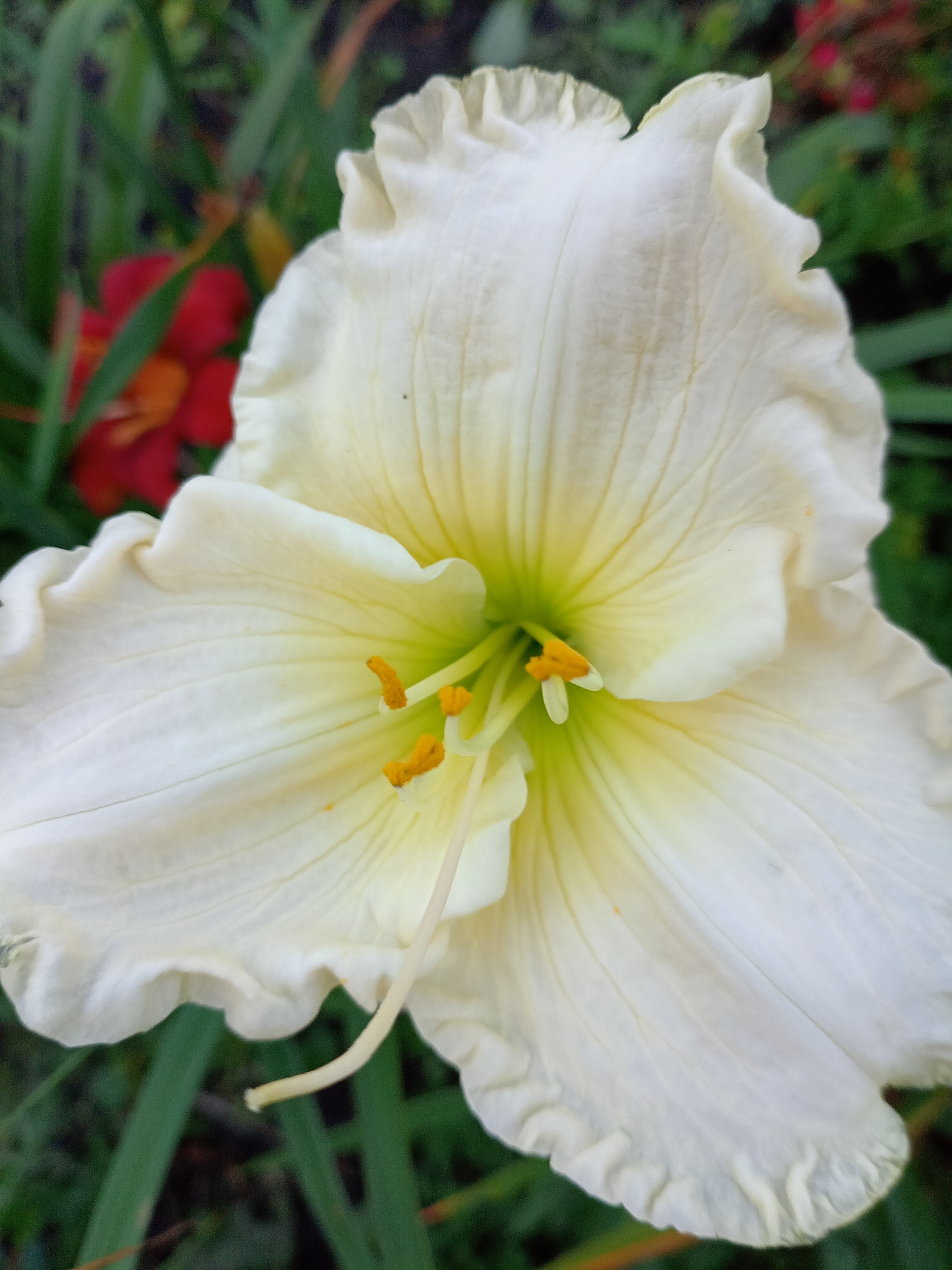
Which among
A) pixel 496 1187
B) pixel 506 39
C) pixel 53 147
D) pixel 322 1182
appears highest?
pixel 506 39

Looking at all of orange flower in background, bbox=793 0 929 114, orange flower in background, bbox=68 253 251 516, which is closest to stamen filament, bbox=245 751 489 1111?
orange flower in background, bbox=68 253 251 516

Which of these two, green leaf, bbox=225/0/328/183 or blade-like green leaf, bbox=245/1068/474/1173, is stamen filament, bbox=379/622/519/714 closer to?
blade-like green leaf, bbox=245/1068/474/1173

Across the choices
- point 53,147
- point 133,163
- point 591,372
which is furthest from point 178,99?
point 591,372

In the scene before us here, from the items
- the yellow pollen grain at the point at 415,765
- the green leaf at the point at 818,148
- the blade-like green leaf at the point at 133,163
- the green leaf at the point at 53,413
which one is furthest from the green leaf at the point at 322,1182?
the green leaf at the point at 818,148

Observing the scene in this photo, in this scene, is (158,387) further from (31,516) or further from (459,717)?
(459,717)

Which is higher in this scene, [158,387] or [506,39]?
[506,39]

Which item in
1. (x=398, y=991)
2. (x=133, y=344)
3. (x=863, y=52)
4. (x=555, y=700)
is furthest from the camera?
(x=863, y=52)

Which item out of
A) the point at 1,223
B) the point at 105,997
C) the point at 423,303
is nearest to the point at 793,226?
the point at 423,303

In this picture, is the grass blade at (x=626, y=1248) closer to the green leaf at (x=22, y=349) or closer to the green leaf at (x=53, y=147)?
the green leaf at (x=22, y=349)
